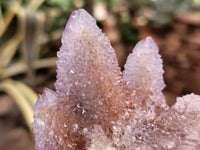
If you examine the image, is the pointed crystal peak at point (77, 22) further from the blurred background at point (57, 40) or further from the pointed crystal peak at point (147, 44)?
the blurred background at point (57, 40)

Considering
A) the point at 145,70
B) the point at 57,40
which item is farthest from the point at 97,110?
the point at 57,40

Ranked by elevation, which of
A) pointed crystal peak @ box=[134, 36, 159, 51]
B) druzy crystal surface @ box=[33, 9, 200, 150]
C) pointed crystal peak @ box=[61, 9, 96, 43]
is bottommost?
druzy crystal surface @ box=[33, 9, 200, 150]

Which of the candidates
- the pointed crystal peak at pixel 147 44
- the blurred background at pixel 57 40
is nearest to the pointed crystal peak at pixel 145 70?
the pointed crystal peak at pixel 147 44

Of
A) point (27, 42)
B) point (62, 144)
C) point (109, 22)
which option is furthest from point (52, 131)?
point (109, 22)

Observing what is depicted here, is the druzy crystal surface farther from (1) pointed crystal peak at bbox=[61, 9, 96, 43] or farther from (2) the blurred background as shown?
(2) the blurred background

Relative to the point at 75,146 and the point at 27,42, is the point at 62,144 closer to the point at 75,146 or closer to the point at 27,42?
the point at 75,146

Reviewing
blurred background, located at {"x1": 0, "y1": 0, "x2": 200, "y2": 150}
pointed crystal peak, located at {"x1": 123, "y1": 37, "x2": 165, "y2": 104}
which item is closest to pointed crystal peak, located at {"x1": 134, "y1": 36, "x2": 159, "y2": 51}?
pointed crystal peak, located at {"x1": 123, "y1": 37, "x2": 165, "y2": 104}

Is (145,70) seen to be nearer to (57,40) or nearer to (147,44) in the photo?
(147,44)
